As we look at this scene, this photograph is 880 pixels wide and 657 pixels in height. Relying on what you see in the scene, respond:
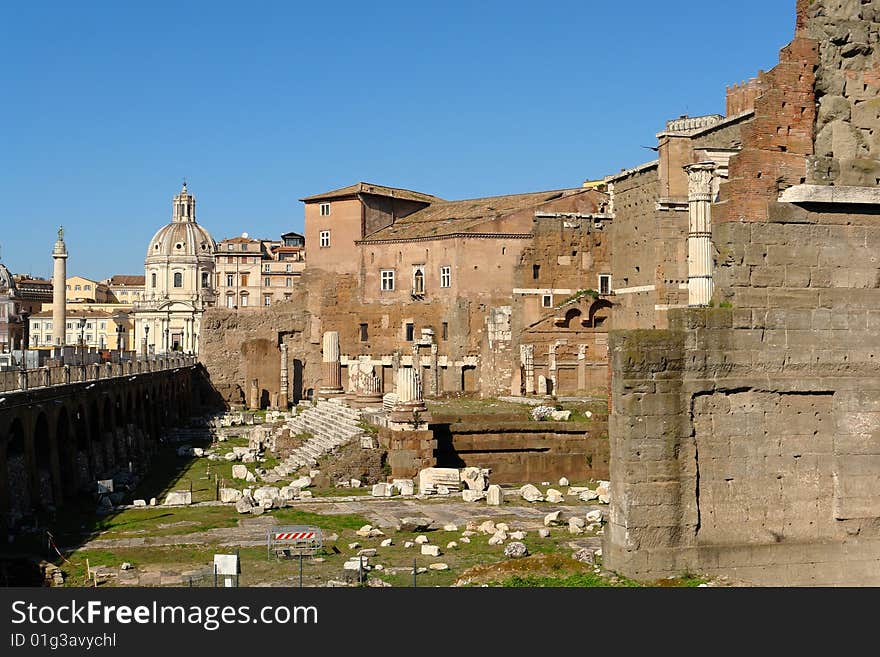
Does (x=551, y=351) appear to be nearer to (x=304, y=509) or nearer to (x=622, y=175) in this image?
(x=622, y=175)

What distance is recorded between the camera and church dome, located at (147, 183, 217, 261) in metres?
111

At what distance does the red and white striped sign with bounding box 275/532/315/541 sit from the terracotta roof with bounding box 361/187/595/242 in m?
32.0

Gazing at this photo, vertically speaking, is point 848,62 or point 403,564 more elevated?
point 848,62

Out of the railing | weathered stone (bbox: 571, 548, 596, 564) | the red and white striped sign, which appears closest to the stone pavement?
the red and white striped sign

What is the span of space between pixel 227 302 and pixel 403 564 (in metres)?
77.0

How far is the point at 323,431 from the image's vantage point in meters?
34.5

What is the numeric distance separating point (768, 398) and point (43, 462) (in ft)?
62.3

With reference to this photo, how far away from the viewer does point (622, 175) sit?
4469 cm

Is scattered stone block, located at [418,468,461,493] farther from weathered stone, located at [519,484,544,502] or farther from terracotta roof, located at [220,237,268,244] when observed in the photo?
terracotta roof, located at [220,237,268,244]

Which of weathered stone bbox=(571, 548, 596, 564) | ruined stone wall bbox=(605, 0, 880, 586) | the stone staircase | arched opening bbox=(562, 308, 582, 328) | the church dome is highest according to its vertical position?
the church dome

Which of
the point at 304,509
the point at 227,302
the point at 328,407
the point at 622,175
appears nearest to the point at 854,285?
the point at 304,509

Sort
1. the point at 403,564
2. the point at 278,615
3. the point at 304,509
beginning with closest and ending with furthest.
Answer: the point at 278,615
the point at 403,564
the point at 304,509

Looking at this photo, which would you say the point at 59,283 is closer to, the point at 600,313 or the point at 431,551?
the point at 600,313

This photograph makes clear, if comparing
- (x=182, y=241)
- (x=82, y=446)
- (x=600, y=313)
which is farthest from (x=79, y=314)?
(x=82, y=446)
